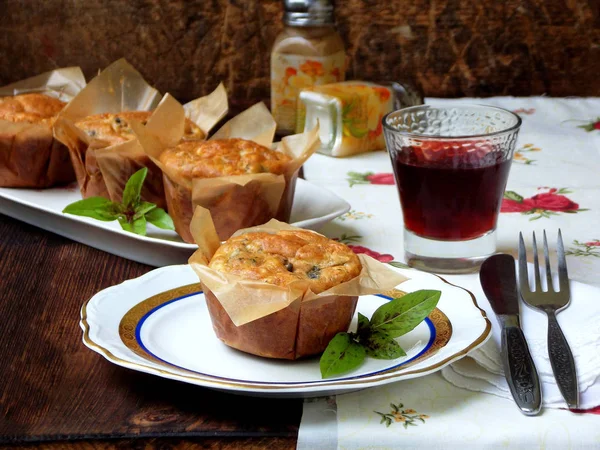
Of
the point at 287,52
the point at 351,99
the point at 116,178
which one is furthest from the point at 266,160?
the point at 287,52

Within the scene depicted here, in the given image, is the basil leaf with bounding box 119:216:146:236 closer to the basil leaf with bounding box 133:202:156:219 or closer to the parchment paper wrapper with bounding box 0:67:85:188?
the basil leaf with bounding box 133:202:156:219

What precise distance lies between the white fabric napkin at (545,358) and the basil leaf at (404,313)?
5cm

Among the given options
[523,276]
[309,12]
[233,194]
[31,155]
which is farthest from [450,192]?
[309,12]

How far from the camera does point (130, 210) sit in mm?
1182

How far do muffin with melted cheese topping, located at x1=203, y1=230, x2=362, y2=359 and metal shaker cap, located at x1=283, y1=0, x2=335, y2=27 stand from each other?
97cm

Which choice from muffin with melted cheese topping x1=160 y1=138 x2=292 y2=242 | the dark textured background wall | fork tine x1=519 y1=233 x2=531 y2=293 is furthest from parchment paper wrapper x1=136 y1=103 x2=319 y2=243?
the dark textured background wall

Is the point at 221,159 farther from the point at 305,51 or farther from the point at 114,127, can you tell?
the point at 305,51

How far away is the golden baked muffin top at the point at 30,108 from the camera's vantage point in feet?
4.70

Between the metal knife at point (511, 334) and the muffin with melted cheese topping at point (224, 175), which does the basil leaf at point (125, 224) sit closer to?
the muffin with melted cheese topping at point (224, 175)

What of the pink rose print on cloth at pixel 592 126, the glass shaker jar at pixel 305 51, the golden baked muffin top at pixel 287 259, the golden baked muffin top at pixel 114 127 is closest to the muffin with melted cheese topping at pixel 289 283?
the golden baked muffin top at pixel 287 259

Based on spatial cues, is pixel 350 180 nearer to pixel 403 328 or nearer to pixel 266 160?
pixel 266 160

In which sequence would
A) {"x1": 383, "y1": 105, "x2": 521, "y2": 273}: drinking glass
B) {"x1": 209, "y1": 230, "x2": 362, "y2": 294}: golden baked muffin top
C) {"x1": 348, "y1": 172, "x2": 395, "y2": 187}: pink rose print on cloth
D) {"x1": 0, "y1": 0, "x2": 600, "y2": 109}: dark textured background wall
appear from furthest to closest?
{"x1": 0, "y1": 0, "x2": 600, "y2": 109}: dark textured background wall → {"x1": 348, "y1": 172, "x2": 395, "y2": 187}: pink rose print on cloth → {"x1": 383, "y1": 105, "x2": 521, "y2": 273}: drinking glass → {"x1": 209, "y1": 230, "x2": 362, "y2": 294}: golden baked muffin top

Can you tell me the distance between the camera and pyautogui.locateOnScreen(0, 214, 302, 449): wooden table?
69 centimetres

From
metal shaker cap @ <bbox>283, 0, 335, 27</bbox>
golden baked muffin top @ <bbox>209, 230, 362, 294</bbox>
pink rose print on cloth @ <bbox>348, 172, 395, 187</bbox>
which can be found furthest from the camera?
metal shaker cap @ <bbox>283, 0, 335, 27</bbox>
